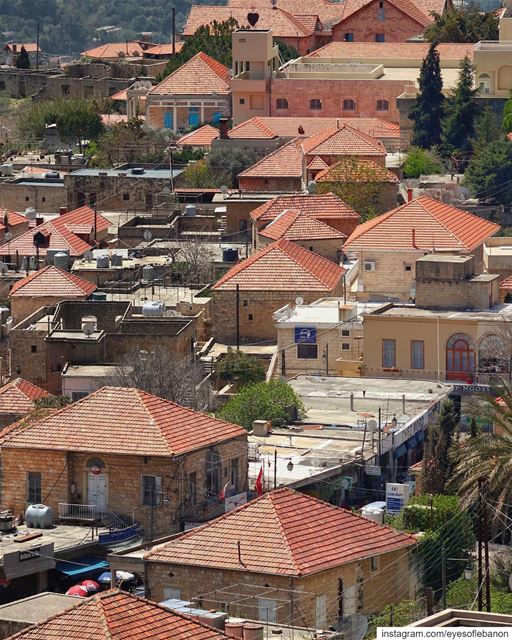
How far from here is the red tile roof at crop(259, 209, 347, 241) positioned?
88875mm

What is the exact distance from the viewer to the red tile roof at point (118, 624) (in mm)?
43469

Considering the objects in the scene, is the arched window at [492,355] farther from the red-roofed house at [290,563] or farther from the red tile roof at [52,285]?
the red-roofed house at [290,563]

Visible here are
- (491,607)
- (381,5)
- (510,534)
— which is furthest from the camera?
(381,5)

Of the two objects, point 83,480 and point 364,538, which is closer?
point 364,538

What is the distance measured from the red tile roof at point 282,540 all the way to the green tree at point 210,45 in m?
73.5

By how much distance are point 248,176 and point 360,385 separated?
28.5m

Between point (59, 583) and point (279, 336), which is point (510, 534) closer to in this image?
point (59, 583)

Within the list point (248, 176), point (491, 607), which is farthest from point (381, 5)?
point (491, 607)

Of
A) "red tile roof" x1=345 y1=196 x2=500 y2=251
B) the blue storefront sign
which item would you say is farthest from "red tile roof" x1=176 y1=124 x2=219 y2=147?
the blue storefront sign

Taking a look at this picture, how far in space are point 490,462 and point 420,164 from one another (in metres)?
46.4

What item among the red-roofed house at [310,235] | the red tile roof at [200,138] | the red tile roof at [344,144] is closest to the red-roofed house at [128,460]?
the red-roofed house at [310,235]

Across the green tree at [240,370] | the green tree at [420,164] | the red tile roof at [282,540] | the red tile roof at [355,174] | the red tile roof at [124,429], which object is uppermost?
the red tile roof at [355,174]

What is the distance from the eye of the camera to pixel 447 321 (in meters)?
76.1

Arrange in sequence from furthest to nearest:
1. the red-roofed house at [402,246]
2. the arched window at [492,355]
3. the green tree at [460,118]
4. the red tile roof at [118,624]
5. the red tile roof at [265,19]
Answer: the red tile roof at [265,19] → the green tree at [460,118] → the red-roofed house at [402,246] → the arched window at [492,355] → the red tile roof at [118,624]
